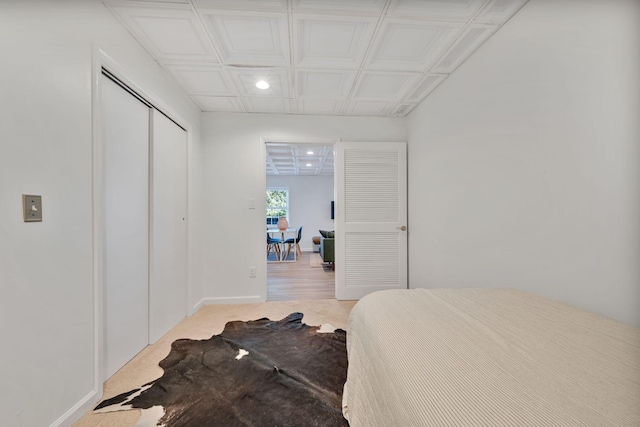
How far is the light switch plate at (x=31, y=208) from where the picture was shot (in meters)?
0.97

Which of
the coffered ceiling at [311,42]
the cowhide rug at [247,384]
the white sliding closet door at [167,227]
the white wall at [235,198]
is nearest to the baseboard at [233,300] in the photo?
the white wall at [235,198]

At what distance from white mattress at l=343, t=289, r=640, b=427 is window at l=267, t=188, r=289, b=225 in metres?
6.63

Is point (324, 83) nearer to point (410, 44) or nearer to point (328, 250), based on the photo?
point (410, 44)

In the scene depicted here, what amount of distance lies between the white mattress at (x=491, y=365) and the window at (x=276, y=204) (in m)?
6.63

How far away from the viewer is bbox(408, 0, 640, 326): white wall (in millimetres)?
955

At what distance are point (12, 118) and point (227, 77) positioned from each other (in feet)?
4.85

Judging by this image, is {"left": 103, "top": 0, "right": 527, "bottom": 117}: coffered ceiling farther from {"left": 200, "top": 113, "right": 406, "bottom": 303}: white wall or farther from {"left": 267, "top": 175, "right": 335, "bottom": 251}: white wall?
{"left": 267, "top": 175, "right": 335, "bottom": 251}: white wall

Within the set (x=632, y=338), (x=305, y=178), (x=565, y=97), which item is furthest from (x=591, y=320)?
(x=305, y=178)

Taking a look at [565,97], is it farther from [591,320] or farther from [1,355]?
[1,355]

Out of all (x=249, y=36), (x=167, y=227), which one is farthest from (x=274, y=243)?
(x=249, y=36)

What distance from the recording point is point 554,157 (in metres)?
1.20

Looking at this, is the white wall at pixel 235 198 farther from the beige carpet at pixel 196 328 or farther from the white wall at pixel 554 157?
the white wall at pixel 554 157

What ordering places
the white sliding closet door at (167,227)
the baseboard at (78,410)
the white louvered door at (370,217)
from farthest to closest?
the white louvered door at (370,217)
the white sliding closet door at (167,227)
the baseboard at (78,410)

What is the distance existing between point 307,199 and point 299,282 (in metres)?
4.10
